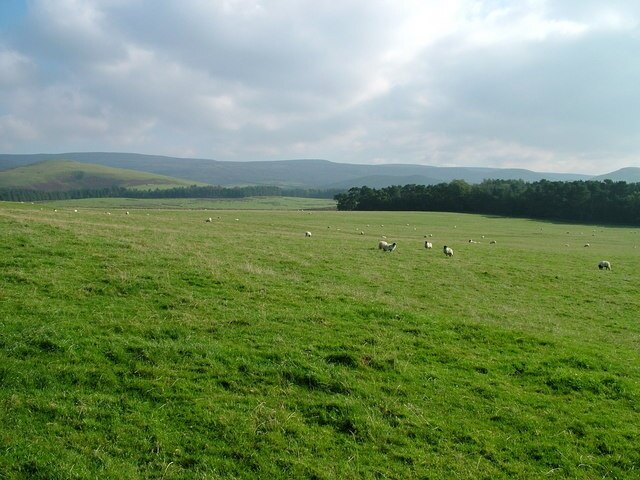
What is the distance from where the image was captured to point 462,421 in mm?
8109

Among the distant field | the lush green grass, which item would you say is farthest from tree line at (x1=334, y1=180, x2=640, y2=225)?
the lush green grass

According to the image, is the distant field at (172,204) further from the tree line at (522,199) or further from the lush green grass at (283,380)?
the lush green grass at (283,380)

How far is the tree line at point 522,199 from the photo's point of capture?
10888 cm

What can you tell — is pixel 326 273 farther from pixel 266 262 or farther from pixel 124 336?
pixel 124 336

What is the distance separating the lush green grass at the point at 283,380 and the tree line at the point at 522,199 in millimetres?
108297

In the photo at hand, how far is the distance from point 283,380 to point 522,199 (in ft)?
410

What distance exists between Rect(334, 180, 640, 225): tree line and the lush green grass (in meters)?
108

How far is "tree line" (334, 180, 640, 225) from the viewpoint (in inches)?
4286

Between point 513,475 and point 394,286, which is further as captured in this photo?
point 394,286

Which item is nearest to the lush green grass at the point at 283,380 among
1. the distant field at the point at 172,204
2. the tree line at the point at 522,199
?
the distant field at the point at 172,204

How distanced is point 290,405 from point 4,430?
4.40 m

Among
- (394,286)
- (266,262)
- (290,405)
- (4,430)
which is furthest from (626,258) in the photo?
(4,430)

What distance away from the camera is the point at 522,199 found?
121 m

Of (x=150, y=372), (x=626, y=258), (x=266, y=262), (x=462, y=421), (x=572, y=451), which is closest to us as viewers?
(x=572, y=451)
